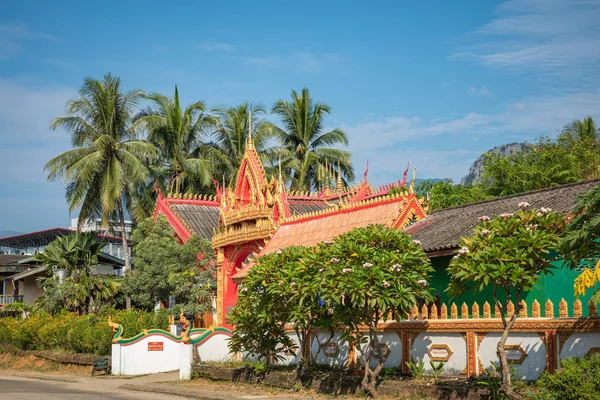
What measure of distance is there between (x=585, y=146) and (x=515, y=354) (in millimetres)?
26699

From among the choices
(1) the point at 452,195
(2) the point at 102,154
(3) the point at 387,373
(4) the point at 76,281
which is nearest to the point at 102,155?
(2) the point at 102,154

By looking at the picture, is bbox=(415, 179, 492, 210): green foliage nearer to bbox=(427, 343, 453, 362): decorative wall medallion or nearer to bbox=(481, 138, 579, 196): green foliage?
bbox=(481, 138, 579, 196): green foliage

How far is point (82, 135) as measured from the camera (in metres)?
40.2

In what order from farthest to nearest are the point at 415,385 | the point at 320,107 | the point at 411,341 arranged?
1. the point at 320,107
2. the point at 411,341
3. the point at 415,385

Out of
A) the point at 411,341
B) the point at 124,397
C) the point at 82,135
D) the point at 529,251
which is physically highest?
the point at 82,135

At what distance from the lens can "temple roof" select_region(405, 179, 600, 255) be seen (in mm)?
16844

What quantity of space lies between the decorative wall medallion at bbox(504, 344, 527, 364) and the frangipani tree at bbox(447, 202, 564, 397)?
1.14m

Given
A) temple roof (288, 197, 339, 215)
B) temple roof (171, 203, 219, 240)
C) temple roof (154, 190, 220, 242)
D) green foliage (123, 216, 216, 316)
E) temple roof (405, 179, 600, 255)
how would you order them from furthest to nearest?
temple roof (171, 203, 219, 240) → temple roof (154, 190, 220, 242) → green foliage (123, 216, 216, 316) → temple roof (288, 197, 339, 215) → temple roof (405, 179, 600, 255)

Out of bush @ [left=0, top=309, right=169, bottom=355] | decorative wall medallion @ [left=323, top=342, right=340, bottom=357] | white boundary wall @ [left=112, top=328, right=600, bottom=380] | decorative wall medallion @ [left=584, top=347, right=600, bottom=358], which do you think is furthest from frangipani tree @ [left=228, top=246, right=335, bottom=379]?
bush @ [left=0, top=309, right=169, bottom=355]

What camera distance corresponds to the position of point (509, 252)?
40.7 feet

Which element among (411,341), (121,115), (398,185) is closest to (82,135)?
(121,115)

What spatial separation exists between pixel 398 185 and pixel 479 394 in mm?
12238

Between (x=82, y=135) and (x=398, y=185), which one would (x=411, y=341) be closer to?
(x=398, y=185)

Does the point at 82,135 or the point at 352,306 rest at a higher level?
the point at 82,135
